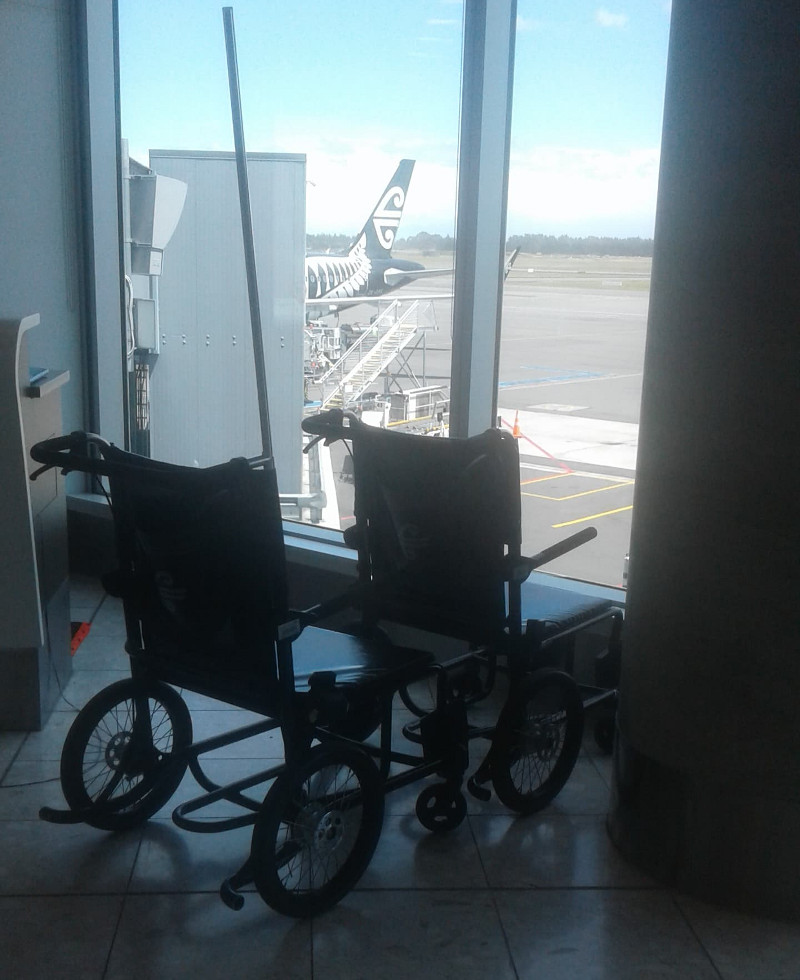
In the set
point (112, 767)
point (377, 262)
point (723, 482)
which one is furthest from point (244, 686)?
point (377, 262)

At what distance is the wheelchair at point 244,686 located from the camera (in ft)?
6.68

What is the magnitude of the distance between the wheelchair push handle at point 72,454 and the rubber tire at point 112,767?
→ 569 millimetres

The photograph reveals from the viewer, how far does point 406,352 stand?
3873 mm

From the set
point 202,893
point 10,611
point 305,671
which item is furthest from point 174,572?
point 10,611

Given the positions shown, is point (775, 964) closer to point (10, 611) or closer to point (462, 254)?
point (10, 611)

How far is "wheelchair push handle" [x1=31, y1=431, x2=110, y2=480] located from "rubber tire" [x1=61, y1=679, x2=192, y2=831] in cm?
57

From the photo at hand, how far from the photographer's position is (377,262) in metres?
3.74

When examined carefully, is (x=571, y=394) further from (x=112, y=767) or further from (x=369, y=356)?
(x=112, y=767)

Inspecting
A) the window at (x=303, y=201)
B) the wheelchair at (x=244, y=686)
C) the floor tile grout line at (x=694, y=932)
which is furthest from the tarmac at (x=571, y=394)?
the floor tile grout line at (x=694, y=932)

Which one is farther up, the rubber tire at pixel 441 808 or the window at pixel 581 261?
the window at pixel 581 261

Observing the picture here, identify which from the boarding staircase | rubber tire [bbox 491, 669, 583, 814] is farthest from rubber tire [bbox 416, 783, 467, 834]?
the boarding staircase

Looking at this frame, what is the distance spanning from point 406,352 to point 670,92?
1.86 m

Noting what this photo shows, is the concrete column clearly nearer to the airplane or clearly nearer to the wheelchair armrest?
the wheelchair armrest

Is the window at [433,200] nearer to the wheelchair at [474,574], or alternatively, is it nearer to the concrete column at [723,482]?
the wheelchair at [474,574]
